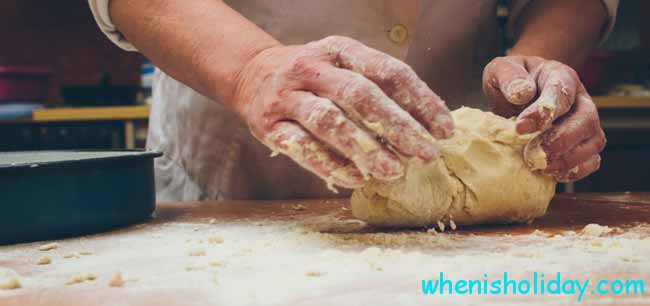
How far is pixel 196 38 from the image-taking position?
3.98ft

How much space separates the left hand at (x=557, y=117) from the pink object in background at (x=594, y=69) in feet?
6.30

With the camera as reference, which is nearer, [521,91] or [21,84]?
[521,91]

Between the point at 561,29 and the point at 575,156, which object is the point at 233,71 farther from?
the point at 561,29

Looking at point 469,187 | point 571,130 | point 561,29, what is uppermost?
point 561,29

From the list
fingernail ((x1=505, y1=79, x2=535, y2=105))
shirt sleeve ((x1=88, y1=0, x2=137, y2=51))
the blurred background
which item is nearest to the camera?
fingernail ((x1=505, y1=79, x2=535, y2=105))

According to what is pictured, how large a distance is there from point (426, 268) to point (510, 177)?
16.4 inches

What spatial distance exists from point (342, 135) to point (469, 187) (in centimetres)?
36

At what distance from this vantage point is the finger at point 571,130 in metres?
1.18

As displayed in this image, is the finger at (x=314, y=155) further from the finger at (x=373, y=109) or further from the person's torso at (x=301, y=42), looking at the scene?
the person's torso at (x=301, y=42)

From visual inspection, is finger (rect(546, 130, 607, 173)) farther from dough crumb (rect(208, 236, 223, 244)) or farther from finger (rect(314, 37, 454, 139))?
dough crumb (rect(208, 236, 223, 244))

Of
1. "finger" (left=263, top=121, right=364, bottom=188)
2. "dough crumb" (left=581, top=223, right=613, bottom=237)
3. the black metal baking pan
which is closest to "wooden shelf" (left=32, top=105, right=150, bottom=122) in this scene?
the black metal baking pan

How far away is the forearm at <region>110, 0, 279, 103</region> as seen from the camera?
44.9 inches

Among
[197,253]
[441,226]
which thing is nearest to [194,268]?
[197,253]

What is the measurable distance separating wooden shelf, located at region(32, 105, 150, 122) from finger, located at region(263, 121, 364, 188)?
2214 mm
